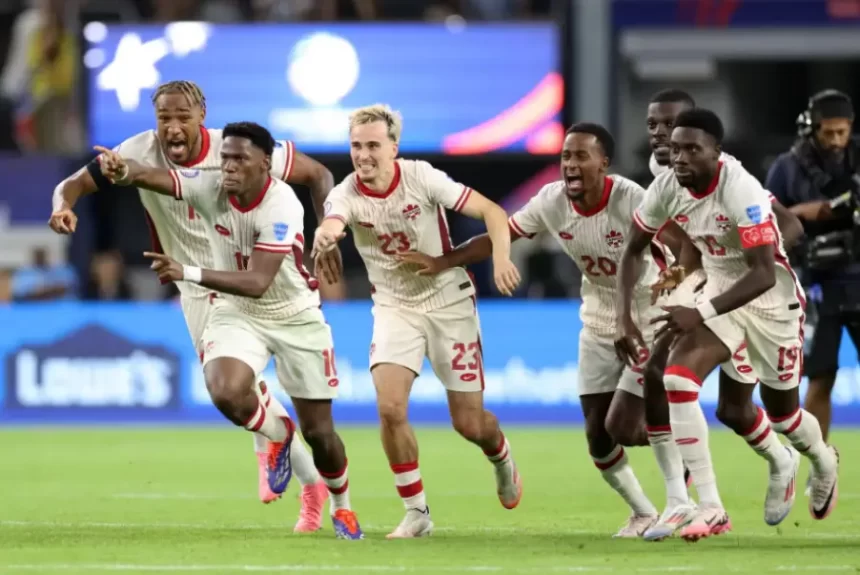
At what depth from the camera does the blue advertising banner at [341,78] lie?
19.3 metres

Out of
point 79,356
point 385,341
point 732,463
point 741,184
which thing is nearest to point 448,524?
point 385,341

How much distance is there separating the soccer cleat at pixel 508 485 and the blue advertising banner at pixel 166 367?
6.68 m

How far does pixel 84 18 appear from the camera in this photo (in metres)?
20.5

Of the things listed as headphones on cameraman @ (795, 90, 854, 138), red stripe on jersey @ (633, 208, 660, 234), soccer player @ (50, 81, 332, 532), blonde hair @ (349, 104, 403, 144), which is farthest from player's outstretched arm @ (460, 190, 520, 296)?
headphones on cameraman @ (795, 90, 854, 138)

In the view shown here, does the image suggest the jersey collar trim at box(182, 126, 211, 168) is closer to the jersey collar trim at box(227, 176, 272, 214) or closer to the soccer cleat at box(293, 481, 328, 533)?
the jersey collar trim at box(227, 176, 272, 214)

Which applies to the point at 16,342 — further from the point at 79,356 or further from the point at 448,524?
the point at 448,524

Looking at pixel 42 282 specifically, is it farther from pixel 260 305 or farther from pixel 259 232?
pixel 259 232

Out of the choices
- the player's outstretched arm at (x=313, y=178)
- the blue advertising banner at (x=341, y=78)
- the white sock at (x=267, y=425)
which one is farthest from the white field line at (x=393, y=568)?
the blue advertising banner at (x=341, y=78)

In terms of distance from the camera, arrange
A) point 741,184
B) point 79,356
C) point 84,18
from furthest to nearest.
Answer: point 84,18 < point 79,356 < point 741,184

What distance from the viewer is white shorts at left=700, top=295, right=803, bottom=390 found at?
882cm

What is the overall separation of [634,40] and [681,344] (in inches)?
514

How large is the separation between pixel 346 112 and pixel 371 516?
32.6 ft

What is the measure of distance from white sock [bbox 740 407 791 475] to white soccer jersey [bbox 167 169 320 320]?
2.38 meters

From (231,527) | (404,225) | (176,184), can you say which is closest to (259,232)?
(176,184)
